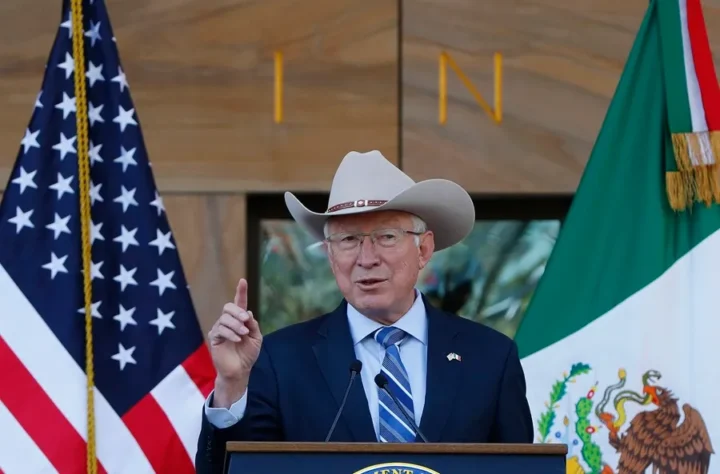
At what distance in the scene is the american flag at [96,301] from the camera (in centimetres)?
415

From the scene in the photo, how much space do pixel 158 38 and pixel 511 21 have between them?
1.65m

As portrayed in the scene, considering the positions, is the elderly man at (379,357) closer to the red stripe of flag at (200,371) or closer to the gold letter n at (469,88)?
the red stripe of flag at (200,371)

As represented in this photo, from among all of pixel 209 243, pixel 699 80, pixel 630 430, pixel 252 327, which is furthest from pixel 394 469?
pixel 209 243

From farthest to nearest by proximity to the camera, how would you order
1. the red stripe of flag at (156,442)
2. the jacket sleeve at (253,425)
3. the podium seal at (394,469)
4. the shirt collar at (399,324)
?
the red stripe of flag at (156,442), the shirt collar at (399,324), the jacket sleeve at (253,425), the podium seal at (394,469)

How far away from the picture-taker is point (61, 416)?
4.15 meters

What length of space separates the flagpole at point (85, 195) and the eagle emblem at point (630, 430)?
5.19ft

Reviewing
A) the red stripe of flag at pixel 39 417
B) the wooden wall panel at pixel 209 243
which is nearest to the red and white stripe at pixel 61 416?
the red stripe of flag at pixel 39 417

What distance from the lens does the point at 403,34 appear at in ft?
19.5

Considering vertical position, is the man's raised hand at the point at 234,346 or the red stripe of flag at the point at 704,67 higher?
the red stripe of flag at the point at 704,67

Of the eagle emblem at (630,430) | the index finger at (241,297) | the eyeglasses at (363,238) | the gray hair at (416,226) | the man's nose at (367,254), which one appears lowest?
the eagle emblem at (630,430)

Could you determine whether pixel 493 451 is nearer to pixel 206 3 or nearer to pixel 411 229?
pixel 411 229

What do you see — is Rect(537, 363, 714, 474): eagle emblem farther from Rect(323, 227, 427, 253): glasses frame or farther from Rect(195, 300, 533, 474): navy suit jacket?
Rect(323, 227, 427, 253): glasses frame

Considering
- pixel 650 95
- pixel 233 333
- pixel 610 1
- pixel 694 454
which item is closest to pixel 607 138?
pixel 650 95

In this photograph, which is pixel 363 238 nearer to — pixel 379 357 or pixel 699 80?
pixel 379 357
